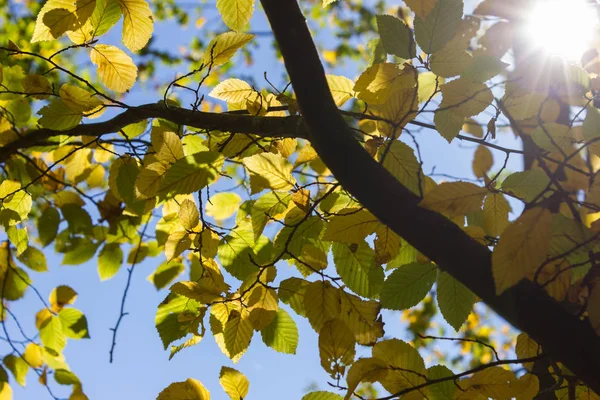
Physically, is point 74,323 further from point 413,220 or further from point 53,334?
point 413,220

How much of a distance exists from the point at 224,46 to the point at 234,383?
30.3 inches

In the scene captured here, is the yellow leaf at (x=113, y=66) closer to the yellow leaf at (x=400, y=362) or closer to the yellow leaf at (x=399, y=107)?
the yellow leaf at (x=399, y=107)

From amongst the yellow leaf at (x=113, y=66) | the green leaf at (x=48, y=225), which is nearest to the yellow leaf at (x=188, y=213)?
the yellow leaf at (x=113, y=66)

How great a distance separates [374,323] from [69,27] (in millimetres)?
923

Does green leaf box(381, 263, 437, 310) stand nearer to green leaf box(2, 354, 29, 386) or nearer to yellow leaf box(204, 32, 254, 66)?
yellow leaf box(204, 32, 254, 66)

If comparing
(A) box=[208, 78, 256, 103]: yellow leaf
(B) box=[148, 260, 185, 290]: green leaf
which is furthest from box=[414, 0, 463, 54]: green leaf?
(B) box=[148, 260, 185, 290]: green leaf

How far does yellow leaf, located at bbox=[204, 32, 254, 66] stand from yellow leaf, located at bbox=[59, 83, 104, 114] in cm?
28

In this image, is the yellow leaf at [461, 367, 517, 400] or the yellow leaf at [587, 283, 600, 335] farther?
the yellow leaf at [461, 367, 517, 400]

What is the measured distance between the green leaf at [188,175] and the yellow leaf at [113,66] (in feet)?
1.09

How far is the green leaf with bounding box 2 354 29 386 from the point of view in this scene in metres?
1.89

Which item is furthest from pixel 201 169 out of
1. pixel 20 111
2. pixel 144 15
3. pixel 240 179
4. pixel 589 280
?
pixel 20 111

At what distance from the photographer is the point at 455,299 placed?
0.98 metres

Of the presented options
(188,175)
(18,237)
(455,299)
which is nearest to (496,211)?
(455,299)

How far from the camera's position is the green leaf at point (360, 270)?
3.59 feet
